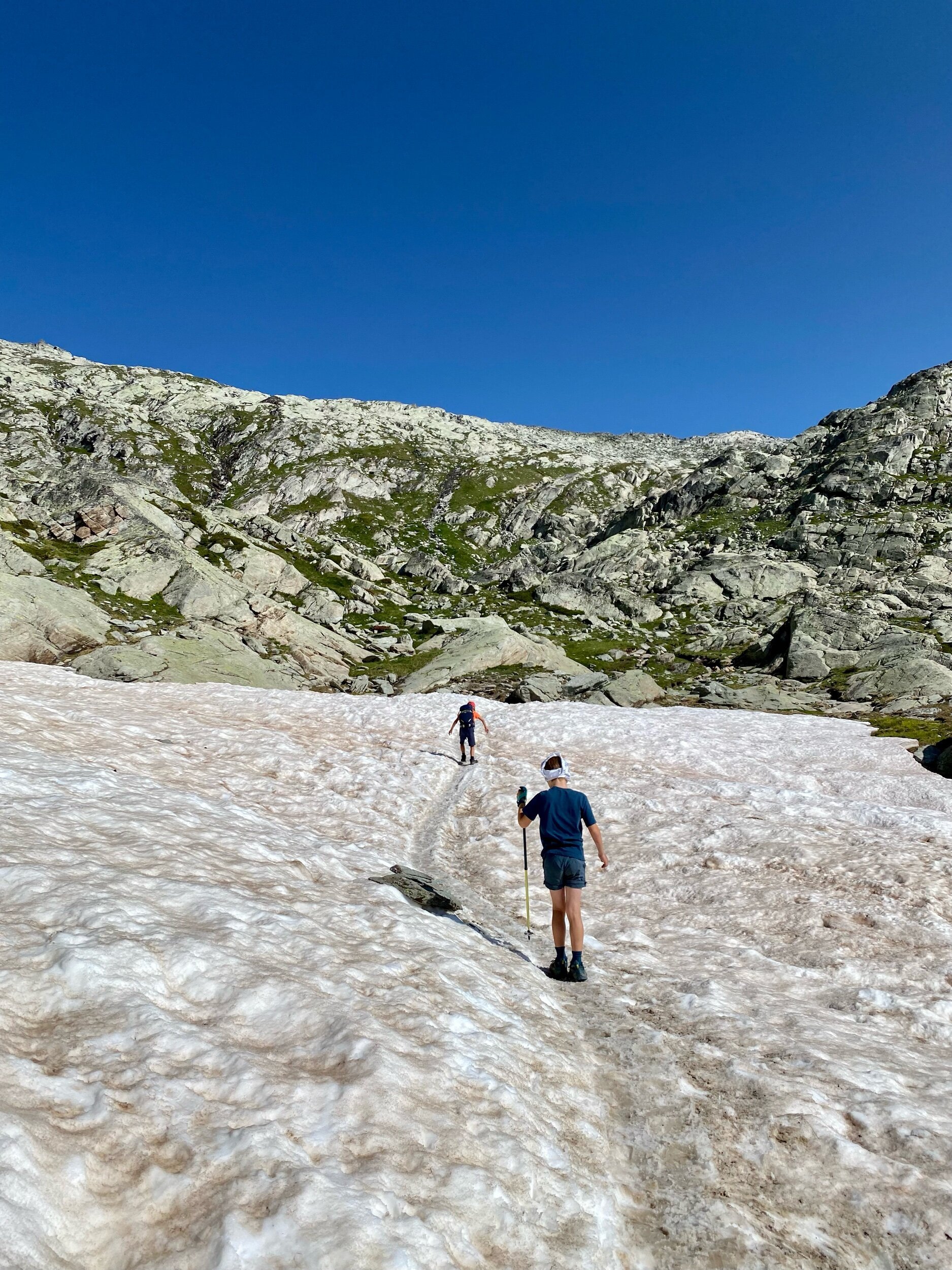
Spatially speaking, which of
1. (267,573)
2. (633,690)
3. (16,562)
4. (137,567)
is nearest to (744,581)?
(633,690)

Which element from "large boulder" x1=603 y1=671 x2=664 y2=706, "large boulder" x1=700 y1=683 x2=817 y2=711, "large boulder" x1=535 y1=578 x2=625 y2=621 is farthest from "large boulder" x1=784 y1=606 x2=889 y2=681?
"large boulder" x1=535 y1=578 x2=625 y2=621

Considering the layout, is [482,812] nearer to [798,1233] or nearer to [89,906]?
[89,906]

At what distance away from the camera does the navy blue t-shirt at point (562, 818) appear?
11.9 m

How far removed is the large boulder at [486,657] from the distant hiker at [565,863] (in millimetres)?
59334

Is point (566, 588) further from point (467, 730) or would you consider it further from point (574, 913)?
point (574, 913)

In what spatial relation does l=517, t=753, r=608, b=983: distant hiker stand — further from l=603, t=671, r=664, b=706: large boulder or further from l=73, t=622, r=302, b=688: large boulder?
l=603, t=671, r=664, b=706: large boulder

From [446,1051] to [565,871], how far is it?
444 centimetres

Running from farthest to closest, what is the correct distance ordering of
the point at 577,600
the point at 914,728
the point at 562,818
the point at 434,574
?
the point at 434,574, the point at 577,600, the point at 914,728, the point at 562,818

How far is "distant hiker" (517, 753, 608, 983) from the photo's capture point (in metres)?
11.8

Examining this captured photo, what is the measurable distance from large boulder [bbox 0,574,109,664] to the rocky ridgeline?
0.19m

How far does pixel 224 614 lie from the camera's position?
77.1 metres

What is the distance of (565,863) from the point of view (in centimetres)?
1184

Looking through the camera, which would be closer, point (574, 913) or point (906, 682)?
point (574, 913)

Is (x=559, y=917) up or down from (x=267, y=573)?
down
